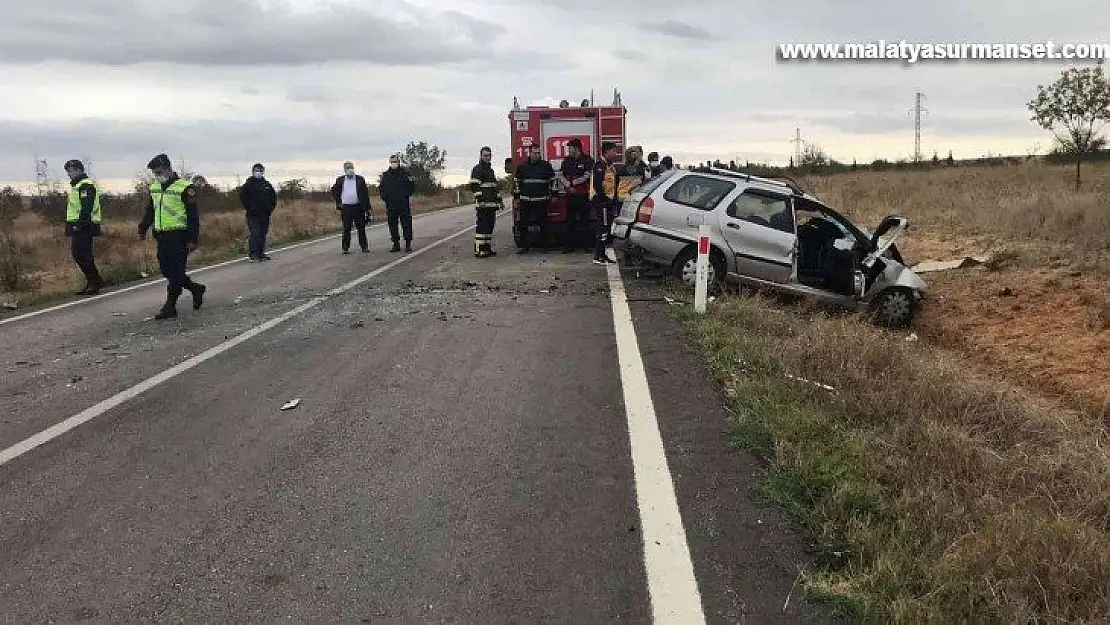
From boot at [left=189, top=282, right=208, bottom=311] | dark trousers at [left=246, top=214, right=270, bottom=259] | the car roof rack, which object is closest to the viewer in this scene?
boot at [left=189, top=282, right=208, bottom=311]

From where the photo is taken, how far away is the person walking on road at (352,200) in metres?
16.5

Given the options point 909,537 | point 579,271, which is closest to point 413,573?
point 909,537

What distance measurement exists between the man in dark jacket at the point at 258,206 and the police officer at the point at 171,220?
638 centimetres

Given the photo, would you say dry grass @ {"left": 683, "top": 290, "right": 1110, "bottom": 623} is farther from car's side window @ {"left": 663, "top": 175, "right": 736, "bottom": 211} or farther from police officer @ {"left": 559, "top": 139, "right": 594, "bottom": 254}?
police officer @ {"left": 559, "top": 139, "right": 594, "bottom": 254}

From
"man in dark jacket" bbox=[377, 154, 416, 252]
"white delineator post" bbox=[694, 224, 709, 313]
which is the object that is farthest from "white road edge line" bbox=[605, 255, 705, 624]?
"man in dark jacket" bbox=[377, 154, 416, 252]

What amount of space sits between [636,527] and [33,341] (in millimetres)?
7193

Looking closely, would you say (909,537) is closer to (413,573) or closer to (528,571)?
(528,571)

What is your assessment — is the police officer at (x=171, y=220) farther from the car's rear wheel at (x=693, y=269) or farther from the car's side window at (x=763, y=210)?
the car's side window at (x=763, y=210)

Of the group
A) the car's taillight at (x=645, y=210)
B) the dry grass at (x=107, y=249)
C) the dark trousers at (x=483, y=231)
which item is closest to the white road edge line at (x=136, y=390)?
the car's taillight at (x=645, y=210)

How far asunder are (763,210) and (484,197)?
5728 millimetres

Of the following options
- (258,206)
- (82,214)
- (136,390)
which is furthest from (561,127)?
(136,390)

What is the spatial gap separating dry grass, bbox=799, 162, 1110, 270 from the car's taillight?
20.4 ft

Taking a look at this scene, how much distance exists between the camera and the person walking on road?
54.1ft

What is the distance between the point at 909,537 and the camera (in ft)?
11.0
